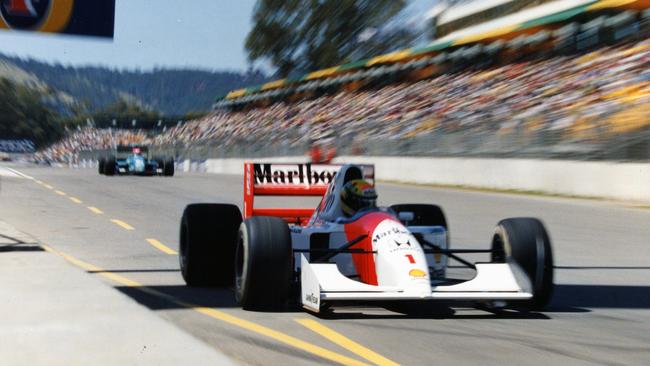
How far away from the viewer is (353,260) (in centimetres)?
Result: 720

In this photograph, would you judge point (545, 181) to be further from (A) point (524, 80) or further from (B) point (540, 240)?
(B) point (540, 240)

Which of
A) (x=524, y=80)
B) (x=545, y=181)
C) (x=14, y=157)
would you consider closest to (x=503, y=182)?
(x=545, y=181)

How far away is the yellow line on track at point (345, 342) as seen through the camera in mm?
5234

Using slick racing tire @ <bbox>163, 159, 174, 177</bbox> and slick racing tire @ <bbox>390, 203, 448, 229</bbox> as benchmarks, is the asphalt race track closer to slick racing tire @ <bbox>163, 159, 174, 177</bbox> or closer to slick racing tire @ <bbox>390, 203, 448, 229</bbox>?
slick racing tire @ <bbox>390, 203, 448, 229</bbox>

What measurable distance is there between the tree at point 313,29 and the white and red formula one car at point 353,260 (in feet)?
300

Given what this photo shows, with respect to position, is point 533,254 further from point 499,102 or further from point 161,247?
point 499,102

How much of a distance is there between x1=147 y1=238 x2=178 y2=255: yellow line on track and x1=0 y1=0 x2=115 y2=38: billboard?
2562mm

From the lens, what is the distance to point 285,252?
6570mm

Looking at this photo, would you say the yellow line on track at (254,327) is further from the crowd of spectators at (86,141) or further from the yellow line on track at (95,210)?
the crowd of spectators at (86,141)

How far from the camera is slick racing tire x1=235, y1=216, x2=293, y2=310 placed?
653 cm

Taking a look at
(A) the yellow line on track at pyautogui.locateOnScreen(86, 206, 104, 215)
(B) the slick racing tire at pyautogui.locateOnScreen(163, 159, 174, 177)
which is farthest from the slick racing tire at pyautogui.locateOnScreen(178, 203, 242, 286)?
(B) the slick racing tire at pyautogui.locateOnScreen(163, 159, 174, 177)

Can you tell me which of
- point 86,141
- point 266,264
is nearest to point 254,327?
point 266,264

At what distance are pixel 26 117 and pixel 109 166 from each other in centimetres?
7083

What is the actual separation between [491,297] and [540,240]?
2.14 ft
